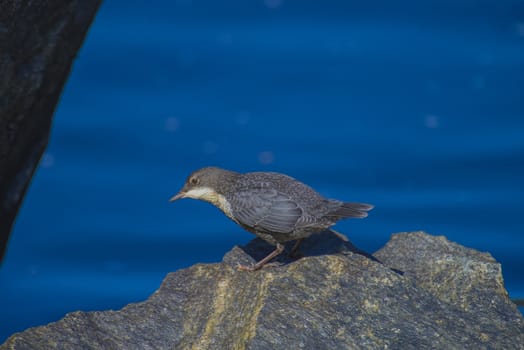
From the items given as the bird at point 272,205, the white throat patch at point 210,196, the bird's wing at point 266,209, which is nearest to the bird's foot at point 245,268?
the bird at point 272,205

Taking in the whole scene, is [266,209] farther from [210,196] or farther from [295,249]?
[210,196]

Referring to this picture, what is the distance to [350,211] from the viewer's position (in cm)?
551

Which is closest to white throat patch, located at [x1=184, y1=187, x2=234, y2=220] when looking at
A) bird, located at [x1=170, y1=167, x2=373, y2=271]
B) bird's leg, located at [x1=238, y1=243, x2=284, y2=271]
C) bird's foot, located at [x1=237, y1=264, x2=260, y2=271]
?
bird, located at [x1=170, y1=167, x2=373, y2=271]

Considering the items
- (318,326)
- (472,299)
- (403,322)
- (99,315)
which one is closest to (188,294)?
(99,315)

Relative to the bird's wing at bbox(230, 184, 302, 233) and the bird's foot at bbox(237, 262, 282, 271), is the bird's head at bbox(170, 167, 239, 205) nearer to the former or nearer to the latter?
the bird's wing at bbox(230, 184, 302, 233)

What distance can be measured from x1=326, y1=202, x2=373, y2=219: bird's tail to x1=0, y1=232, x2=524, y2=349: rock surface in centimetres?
32

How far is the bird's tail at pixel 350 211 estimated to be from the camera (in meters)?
5.49

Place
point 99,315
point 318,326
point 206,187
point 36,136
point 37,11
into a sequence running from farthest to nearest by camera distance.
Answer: point 36,136, point 206,187, point 37,11, point 99,315, point 318,326

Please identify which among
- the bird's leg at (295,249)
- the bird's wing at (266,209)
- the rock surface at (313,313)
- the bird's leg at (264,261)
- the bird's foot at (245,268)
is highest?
the bird's wing at (266,209)

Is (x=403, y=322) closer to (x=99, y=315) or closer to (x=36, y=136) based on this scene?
(x=99, y=315)

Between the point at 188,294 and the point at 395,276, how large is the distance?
45.0 inches

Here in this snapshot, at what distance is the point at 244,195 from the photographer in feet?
18.6

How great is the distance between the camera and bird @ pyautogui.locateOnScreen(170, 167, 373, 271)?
545 centimetres

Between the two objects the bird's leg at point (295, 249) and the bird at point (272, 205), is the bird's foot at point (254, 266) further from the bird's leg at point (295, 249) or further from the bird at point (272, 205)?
the bird's leg at point (295, 249)
